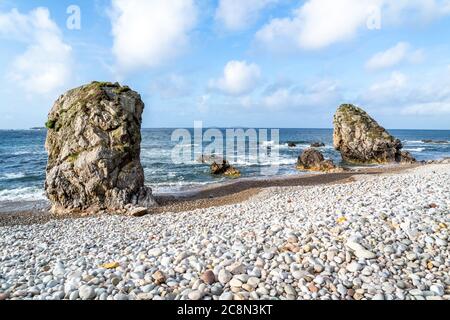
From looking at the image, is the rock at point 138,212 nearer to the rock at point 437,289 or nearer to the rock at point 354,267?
the rock at point 354,267

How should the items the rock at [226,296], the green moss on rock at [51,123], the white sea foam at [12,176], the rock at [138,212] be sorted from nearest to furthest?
the rock at [226,296]
the rock at [138,212]
the green moss on rock at [51,123]
the white sea foam at [12,176]

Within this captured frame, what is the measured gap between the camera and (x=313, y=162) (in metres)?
30.9

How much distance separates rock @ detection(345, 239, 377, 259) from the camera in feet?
18.1

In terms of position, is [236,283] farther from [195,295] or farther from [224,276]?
[195,295]

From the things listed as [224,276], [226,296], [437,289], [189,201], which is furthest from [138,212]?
[437,289]

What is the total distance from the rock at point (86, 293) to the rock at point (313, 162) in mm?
27528

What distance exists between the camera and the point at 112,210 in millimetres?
14633

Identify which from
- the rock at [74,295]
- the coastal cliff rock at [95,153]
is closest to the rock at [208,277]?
the rock at [74,295]

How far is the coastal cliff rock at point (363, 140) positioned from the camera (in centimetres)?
3675

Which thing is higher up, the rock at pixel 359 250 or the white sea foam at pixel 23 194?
the rock at pixel 359 250

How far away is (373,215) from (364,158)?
111ft

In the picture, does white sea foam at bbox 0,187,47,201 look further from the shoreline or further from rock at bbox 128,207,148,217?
rock at bbox 128,207,148,217
